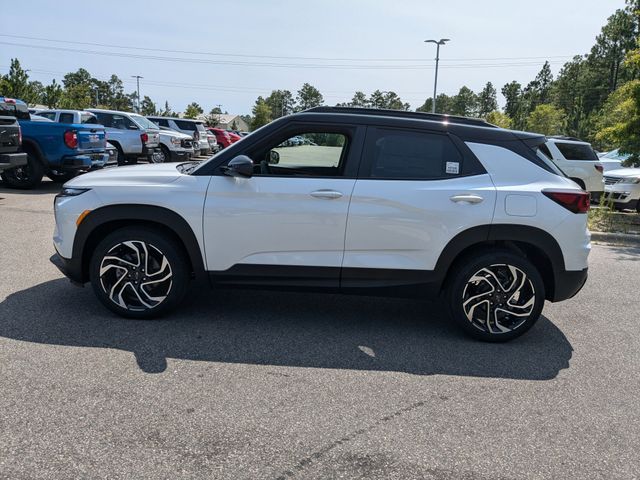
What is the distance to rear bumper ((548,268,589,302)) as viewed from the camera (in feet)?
13.7

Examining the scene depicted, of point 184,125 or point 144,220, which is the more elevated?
point 184,125

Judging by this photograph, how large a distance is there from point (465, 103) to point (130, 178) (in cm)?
12714

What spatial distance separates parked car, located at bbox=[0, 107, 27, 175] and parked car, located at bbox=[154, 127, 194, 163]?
7236mm

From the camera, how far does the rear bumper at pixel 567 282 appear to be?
13.7 ft

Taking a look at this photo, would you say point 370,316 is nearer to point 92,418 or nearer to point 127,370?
point 127,370

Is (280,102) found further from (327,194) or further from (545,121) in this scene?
(327,194)

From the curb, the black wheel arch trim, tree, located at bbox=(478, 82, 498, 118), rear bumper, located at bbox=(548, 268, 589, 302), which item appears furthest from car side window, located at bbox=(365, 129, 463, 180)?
tree, located at bbox=(478, 82, 498, 118)

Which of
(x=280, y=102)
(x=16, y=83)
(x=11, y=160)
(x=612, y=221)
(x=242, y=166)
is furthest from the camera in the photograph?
(x=280, y=102)

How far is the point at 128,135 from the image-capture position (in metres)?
15.3

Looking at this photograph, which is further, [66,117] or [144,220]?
[66,117]

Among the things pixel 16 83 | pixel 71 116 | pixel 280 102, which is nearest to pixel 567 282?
pixel 71 116

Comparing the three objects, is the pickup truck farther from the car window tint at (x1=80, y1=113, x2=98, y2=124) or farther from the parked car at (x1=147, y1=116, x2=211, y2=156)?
the parked car at (x1=147, y1=116, x2=211, y2=156)

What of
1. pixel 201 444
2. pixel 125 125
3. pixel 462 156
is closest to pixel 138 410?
pixel 201 444

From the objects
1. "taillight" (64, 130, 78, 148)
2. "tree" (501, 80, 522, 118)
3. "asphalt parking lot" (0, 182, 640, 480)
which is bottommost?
"asphalt parking lot" (0, 182, 640, 480)
